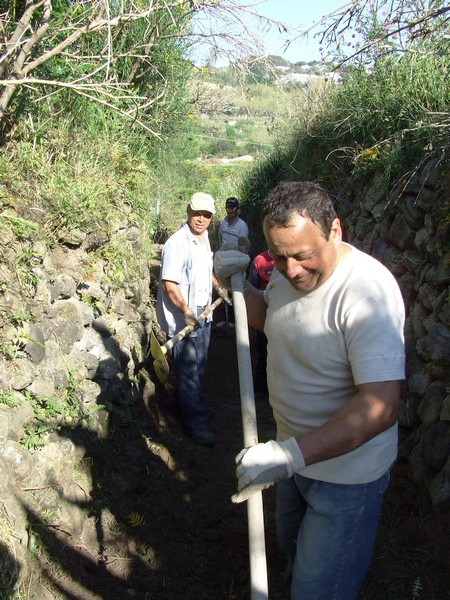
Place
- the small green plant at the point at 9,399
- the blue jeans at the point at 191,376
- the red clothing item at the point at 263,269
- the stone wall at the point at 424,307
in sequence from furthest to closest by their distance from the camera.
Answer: the red clothing item at the point at 263,269
the blue jeans at the point at 191,376
the stone wall at the point at 424,307
the small green plant at the point at 9,399

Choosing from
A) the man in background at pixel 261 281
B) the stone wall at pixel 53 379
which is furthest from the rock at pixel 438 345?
the stone wall at pixel 53 379

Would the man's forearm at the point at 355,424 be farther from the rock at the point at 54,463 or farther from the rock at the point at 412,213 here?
the rock at the point at 412,213

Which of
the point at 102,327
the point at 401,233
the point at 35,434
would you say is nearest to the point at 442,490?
the point at 401,233

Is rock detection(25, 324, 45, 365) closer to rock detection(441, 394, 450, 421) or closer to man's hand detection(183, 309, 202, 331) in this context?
man's hand detection(183, 309, 202, 331)

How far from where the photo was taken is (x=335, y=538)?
221 cm

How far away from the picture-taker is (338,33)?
425cm

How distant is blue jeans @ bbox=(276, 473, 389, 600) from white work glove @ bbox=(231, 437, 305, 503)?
305 mm

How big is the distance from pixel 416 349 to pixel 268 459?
302 cm

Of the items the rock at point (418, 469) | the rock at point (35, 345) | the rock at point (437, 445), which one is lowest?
the rock at point (418, 469)

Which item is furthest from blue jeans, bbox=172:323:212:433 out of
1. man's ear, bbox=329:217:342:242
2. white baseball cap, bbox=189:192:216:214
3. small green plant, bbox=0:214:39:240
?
man's ear, bbox=329:217:342:242

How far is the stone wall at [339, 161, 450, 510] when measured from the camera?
162 inches

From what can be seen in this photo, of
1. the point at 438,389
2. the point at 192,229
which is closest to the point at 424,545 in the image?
the point at 438,389

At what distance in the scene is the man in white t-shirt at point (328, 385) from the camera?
1991mm

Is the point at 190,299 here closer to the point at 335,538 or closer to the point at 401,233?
the point at 401,233
